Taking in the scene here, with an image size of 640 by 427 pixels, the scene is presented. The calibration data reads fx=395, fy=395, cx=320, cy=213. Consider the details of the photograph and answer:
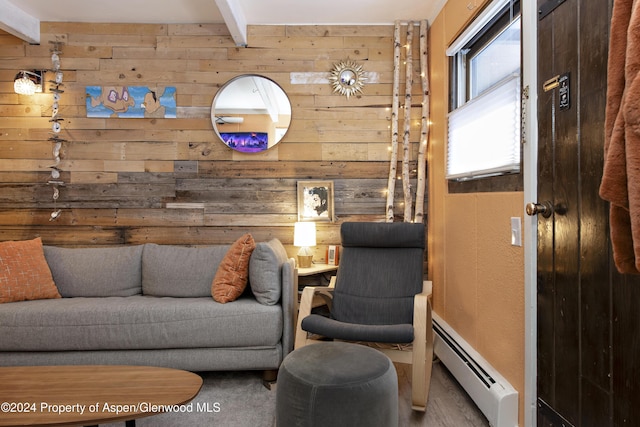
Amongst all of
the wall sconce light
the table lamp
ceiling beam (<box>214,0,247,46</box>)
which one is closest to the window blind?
the table lamp

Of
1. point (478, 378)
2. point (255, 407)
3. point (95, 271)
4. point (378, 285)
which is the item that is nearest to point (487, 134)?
point (378, 285)

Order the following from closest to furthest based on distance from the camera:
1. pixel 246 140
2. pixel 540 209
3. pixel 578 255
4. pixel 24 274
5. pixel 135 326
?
pixel 578 255 → pixel 540 209 → pixel 135 326 → pixel 24 274 → pixel 246 140

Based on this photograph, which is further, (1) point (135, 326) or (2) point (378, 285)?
(2) point (378, 285)

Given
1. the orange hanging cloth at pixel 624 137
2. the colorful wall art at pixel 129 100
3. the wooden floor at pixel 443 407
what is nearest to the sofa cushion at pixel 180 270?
the colorful wall art at pixel 129 100

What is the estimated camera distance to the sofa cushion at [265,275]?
99.0 inches

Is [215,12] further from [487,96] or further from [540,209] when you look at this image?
[540,209]

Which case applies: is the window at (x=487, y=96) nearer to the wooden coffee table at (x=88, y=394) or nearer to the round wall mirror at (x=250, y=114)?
the round wall mirror at (x=250, y=114)

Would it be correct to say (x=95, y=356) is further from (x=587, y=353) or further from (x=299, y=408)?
(x=587, y=353)

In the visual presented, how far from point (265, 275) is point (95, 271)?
1328 millimetres

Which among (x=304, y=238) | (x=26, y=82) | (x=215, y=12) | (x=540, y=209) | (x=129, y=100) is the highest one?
(x=215, y=12)

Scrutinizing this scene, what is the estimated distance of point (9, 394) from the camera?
1560mm

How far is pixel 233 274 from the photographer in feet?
8.48

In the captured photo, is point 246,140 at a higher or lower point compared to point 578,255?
higher

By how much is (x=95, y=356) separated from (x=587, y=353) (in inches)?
99.5
